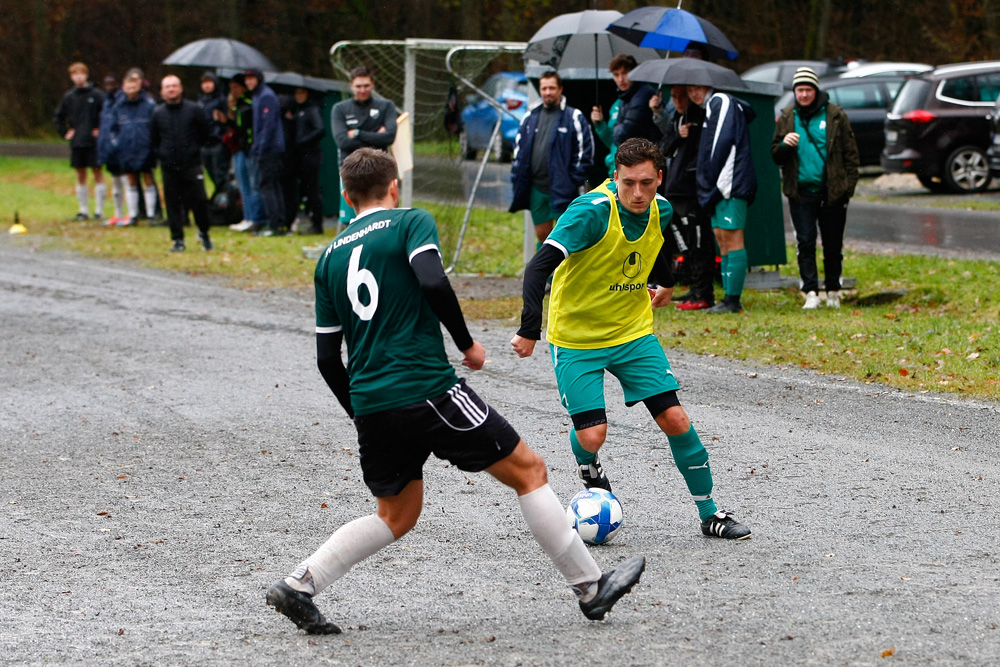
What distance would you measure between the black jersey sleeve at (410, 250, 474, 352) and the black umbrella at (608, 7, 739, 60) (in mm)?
8339

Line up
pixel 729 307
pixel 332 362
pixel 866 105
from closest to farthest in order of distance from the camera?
pixel 332 362
pixel 729 307
pixel 866 105

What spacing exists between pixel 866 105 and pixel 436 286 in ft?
70.8

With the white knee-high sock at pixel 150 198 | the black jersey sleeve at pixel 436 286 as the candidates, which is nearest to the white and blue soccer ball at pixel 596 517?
the black jersey sleeve at pixel 436 286

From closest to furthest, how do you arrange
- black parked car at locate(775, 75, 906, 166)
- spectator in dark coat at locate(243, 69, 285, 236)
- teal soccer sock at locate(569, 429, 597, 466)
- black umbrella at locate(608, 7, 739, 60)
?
teal soccer sock at locate(569, 429, 597, 466), black umbrella at locate(608, 7, 739, 60), spectator in dark coat at locate(243, 69, 285, 236), black parked car at locate(775, 75, 906, 166)

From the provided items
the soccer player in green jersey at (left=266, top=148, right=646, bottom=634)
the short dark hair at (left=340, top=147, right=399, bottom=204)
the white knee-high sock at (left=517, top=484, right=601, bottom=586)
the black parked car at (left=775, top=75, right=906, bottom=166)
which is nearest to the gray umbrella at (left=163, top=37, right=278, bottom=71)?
the black parked car at (left=775, top=75, right=906, bottom=166)

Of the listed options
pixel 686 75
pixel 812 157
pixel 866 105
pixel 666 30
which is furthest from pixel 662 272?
pixel 866 105

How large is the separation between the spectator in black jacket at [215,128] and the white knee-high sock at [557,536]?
1428cm

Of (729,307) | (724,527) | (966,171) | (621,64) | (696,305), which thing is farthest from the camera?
(966,171)

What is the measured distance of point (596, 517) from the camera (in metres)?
5.58

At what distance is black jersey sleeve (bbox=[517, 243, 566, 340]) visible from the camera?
5258 millimetres

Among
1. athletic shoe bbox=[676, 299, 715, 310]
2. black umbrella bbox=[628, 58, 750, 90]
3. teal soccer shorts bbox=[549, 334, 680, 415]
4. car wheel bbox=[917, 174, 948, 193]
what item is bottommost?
car wheel bbox=[917, 174, 948, 193]

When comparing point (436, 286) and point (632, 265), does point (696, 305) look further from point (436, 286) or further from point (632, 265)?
point (436, 286)

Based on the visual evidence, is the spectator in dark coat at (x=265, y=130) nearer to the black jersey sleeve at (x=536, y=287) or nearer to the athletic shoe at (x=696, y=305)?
the athletic shoe at (x=696, y=305)

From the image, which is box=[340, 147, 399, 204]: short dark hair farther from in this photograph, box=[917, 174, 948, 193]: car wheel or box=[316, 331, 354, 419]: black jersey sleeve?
box=[917, 174, 948, 193]: car wheel
